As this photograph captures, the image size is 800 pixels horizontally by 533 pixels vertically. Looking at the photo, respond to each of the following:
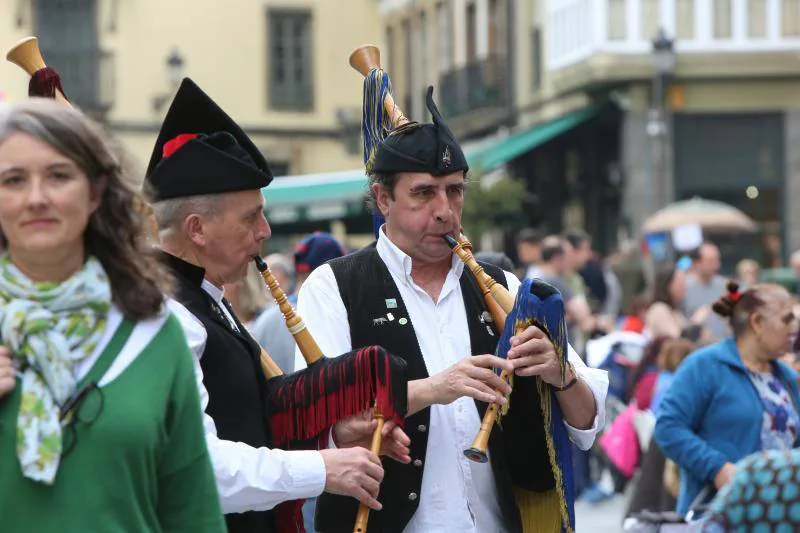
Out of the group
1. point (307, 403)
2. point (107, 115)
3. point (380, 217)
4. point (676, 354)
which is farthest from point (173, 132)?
point (107, 115)

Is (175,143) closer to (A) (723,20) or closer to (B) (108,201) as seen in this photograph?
(B) (108,201)

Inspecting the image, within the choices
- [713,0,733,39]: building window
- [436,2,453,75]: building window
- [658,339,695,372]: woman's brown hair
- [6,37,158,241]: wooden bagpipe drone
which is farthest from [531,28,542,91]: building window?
[6,37,158,241]: wooden bagpipe drone

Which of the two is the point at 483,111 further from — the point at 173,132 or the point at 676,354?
the point at 173,132

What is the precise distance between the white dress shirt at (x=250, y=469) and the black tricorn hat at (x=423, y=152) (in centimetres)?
109

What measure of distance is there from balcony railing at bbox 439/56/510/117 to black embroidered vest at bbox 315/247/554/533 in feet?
89.9

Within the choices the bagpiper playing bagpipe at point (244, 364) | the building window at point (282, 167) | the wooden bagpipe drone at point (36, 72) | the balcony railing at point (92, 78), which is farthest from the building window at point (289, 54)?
the bagpiper playing bagpipe at point (244, 364)

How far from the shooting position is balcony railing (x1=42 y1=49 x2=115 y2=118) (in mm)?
37969

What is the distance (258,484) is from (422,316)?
3.86 feet

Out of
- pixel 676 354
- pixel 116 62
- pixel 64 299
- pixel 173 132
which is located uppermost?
pixel 116 62

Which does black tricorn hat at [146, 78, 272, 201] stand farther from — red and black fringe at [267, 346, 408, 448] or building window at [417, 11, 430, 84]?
building window at [417, 11, 430, 84]

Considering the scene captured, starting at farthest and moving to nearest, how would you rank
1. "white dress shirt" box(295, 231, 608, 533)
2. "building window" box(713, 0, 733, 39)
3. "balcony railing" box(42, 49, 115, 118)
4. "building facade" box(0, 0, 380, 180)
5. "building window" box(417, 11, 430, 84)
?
"building window" box(417, 11, 430, 84)
"building facade" box(0, 0, 380, 180)
"balcony railing" box(42, 49, 115, 118)
"building window" box(713, 0, 733, 39)
"white dress shirt" box(295, 231, 608, 533)

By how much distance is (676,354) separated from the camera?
10180 millimetres

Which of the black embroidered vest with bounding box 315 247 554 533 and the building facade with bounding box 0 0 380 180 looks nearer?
the black embroidered vest with bounding box 315 247 554 533

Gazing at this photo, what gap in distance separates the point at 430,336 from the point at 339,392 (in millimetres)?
628
